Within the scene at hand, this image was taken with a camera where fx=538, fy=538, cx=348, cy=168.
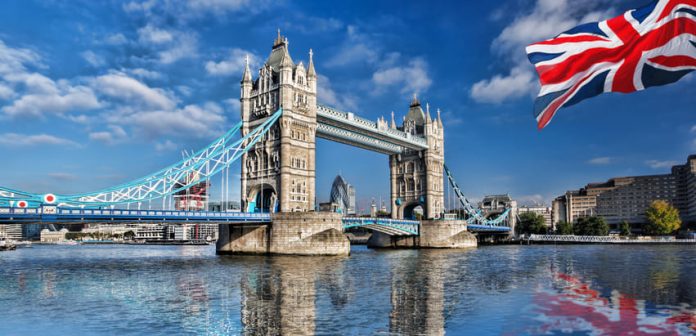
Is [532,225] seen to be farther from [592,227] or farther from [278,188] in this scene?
[278,188]

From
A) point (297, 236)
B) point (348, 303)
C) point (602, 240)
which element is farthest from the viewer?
point (602, 240)

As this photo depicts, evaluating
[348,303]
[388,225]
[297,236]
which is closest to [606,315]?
[348,303]

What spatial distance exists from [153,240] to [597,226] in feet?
479

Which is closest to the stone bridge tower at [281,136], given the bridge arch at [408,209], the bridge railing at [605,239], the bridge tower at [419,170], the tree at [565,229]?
the bridge tower at [419,170]

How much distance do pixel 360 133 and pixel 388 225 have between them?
15074 mm

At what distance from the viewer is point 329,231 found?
59.0 m

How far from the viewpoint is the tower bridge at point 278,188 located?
48188 millimetres

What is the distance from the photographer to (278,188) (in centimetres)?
6512

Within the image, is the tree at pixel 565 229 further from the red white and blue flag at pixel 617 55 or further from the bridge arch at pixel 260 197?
the red white and blue flag at pixel 617 55

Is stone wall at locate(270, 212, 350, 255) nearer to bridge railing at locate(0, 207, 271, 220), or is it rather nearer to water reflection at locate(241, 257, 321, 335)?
bridge railing at locate(0, 207, 271, 220)

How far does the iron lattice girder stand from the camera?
75.3 meters

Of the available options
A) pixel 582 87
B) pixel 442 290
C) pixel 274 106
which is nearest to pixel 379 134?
pixel 274 106

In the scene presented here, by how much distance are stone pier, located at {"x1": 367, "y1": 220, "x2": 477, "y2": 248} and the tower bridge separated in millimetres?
158

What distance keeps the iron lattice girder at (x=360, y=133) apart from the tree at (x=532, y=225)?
66.7m
